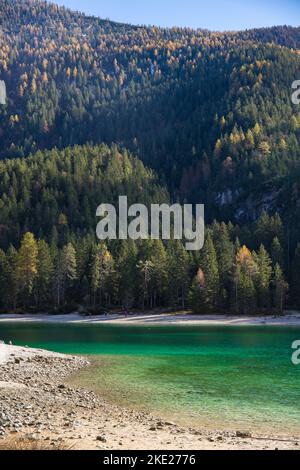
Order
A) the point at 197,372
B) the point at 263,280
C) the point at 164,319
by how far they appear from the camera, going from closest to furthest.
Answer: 1. the point at 197,372
2. the point at 164,319
3. the point at 263,280

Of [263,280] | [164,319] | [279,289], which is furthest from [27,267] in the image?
[279,289]

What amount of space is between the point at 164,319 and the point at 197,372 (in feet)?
201

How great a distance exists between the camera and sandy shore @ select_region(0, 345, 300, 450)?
21.4 m

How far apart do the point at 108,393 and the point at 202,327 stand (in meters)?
59.1

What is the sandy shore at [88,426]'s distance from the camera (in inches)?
842

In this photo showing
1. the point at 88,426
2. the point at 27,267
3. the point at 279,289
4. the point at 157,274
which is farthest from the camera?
the point at 27,267

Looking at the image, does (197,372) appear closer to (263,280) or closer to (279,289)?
(279,289)

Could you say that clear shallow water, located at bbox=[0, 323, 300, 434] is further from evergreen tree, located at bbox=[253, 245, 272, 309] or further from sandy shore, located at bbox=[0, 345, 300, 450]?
evergreen tree, located at bbox=[253, 245, 272, 309]

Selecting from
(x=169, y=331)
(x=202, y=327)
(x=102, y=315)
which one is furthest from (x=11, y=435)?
(x=102, y=315)

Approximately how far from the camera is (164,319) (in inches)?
4114

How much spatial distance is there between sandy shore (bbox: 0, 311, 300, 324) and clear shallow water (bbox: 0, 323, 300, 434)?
52.6ft

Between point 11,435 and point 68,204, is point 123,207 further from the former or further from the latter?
point 11,435

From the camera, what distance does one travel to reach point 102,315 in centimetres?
11062
